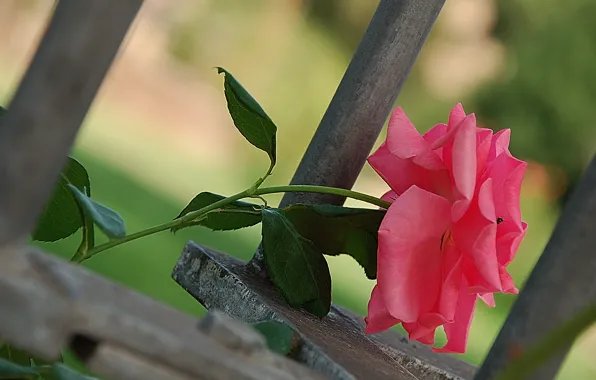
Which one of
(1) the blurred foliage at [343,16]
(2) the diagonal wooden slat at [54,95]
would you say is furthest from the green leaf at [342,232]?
(1) the blurred foliage at [343,16]

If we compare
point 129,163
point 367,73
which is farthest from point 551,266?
point 129,163

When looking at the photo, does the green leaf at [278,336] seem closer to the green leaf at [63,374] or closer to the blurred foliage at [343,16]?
the green leaf at [63,374]

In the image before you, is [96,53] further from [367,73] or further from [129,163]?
[129,163]

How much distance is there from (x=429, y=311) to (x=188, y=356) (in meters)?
0.09

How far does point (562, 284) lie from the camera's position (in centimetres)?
16

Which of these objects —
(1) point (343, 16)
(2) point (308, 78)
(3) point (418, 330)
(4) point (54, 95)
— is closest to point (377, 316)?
(3) point (418, 330)

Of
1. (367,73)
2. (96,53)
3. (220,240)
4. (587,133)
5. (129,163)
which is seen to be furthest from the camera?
(587,133)

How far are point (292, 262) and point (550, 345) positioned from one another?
0.10m

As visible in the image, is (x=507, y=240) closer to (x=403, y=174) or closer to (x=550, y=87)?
(x=403, y=174)

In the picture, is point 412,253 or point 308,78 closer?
point 412,253

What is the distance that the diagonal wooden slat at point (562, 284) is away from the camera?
15cm

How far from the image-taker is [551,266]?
156 millimetres

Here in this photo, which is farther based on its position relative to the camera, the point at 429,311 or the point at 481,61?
the point at 481,61

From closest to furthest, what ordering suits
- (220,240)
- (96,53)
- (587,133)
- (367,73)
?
(96,53)
(367,73)
(220,240)
(587,133)
